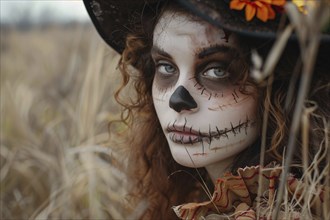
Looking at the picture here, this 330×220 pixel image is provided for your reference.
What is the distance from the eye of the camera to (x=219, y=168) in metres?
1.47

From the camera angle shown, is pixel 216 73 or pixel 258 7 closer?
pixel 258 7

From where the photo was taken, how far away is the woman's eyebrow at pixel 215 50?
1309 mm

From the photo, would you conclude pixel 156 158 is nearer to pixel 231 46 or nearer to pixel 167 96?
pixel 167 96

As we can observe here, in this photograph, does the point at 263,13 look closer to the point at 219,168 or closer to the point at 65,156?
the point at 219,168

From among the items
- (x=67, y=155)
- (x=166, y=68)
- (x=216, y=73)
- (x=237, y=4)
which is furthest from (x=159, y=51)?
(x=67, y=155)

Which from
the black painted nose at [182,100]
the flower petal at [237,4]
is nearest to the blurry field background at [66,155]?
the black painted nose at [182,100]

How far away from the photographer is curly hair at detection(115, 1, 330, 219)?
1.33m

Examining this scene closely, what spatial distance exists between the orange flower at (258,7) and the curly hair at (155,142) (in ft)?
0.49

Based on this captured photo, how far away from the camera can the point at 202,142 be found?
1.35 m

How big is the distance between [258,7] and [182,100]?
0.26 metres

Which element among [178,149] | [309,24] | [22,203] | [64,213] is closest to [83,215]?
[64,213]

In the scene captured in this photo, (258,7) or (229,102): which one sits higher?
(258,7)

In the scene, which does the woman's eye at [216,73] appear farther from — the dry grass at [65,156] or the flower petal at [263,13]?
the dry grass at [65,156]

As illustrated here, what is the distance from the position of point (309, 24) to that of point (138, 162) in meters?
1.08
